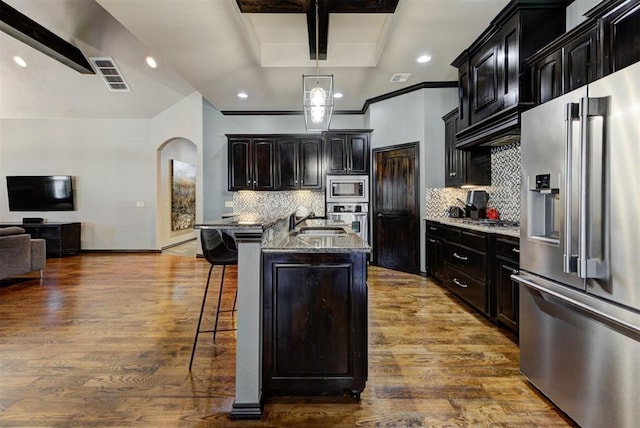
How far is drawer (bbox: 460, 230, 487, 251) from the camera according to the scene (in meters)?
3.15

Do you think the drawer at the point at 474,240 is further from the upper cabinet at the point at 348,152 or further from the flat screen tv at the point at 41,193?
the flat screen tv at the point at 41,193

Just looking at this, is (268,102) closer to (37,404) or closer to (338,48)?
(338,48)

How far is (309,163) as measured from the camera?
6.30 m

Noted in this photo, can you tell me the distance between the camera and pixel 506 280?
279 centimetres

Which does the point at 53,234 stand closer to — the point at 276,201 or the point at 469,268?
the point at 276,201

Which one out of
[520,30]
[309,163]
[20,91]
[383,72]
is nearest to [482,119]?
[520,30]

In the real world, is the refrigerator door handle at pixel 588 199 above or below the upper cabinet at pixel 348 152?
below

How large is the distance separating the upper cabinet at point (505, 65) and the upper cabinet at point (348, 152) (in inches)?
92.6

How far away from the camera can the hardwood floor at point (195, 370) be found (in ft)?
5.87

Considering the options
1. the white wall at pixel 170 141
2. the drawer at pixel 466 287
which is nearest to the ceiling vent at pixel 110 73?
the white wall at pixel 170 141

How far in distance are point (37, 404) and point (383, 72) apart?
4876 millimetres

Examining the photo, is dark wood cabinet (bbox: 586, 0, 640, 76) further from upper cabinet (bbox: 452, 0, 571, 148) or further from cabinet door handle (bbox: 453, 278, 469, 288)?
cabinet door handle (bbox: 453, 278, 469, 288)

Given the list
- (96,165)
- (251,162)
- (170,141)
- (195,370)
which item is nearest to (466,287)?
(195,370)

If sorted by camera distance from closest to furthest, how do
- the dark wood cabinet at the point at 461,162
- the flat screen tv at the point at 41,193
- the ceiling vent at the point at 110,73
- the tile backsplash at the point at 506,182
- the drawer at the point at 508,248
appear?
the drawer at the point at 508,248
the tile backsplash at the point at 506,182
the dark wood cabinet at the point at 461,162
the ceiling vent at the point at 110,73
the flat screen tv at the point at 41,193
